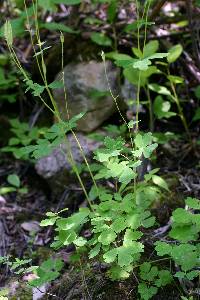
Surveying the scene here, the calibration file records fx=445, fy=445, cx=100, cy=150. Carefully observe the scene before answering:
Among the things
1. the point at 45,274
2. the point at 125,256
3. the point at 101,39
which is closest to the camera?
the point at 125,256

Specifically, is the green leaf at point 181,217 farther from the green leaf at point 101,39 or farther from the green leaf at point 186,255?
the green leaf at point 101,39

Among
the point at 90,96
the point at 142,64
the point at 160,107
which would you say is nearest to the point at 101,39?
the point at 90,96

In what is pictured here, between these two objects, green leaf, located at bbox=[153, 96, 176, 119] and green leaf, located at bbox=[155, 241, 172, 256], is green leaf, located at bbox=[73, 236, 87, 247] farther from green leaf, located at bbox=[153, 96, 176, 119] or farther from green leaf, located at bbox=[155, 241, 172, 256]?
green leaf, located at bbox=[153, 96, 176, 119]

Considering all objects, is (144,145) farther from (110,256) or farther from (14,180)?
(14,180)

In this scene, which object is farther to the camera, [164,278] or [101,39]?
[101,39]

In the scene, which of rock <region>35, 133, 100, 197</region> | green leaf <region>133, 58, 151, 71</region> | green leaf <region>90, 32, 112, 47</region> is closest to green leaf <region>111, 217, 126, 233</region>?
green leaf <region>133, 58, 151, 71</region>

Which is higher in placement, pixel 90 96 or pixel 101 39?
pixel 101 39

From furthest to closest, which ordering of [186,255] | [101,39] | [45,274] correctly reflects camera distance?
[101,39] < [45,274] < [186,255]
